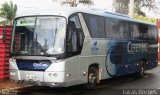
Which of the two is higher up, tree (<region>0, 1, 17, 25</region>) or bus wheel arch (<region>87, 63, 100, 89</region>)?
tree (<region>0, 1, 17, 25</region>)

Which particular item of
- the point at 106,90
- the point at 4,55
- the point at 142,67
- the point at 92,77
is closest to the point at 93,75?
the point at 92,77

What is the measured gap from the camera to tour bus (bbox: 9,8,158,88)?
1290cm

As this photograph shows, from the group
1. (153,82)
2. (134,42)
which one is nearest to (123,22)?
(134,42)

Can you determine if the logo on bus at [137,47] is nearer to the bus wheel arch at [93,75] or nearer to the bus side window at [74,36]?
the bus wheel arch at [93,75]

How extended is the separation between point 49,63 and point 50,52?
0.36 meters

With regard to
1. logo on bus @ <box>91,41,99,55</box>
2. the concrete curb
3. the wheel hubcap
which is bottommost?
the concrete curb

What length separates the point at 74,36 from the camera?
534 inches

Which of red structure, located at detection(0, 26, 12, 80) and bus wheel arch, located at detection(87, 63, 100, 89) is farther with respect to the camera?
red structure, located at detection(0, 26, 12, 80)

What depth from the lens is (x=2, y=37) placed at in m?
14.9

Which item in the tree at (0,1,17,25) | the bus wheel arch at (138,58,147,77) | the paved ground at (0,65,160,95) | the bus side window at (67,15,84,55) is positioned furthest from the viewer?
the tree at (0,1,17,25)

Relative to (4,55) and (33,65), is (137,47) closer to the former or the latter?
(4,55)

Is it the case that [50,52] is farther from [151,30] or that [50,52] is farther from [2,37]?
[151,30]

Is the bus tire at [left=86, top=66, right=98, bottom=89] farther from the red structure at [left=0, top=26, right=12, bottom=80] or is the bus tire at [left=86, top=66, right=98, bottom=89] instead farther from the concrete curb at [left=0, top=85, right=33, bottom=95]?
the red structure at [left=0, top=26, right=12, bottom=80]

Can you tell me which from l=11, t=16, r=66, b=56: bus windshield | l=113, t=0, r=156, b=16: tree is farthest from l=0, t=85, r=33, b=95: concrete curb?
l=113, t=0, r=156, b=16: tree
